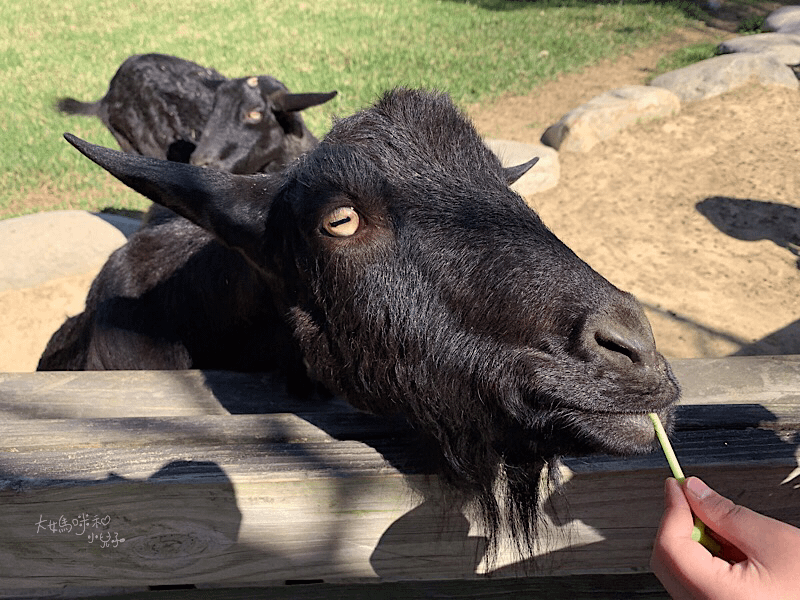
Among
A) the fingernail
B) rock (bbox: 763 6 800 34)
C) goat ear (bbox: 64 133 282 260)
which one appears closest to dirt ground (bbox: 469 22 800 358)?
rock (bbox: 763 6 800 34)

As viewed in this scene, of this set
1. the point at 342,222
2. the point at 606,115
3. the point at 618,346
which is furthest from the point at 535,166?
the point at 618,346

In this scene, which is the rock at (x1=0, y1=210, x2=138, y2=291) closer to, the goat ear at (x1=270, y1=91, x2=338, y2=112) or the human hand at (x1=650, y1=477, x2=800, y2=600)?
the goat ear at (x1=270, y1=91, x2=338, y2=112)

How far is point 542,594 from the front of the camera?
2111mm

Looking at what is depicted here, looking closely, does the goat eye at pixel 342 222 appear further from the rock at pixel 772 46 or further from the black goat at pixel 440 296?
the rock at pixel 772 46

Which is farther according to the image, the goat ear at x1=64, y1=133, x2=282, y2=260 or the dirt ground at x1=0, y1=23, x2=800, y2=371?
the dirt ground at x1=0, y1=23, x2=800, y2=371

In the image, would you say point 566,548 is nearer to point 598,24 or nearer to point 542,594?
point 542,594

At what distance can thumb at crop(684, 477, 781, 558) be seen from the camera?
4.21ft

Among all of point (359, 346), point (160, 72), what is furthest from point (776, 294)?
point (160, 72)

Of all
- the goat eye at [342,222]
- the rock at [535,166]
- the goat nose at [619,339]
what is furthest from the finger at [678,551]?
the rock at [535,166]

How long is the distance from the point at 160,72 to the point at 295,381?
7.03m

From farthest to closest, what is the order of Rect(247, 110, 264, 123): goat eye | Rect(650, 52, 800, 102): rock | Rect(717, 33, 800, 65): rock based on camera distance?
1. Rect(717, 33, 800, 65): rock
2. Rect(650, 52, 800, 102): rock
3. Rect(247, 110, 264, 123): goat eye

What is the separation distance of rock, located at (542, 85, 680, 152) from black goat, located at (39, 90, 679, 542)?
7468 millimetres

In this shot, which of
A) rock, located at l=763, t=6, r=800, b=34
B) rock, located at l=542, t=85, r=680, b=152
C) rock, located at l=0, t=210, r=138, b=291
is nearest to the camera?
rock, located at l=0, t=210, r=138, b=291

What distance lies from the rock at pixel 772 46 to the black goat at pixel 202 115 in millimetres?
7953
